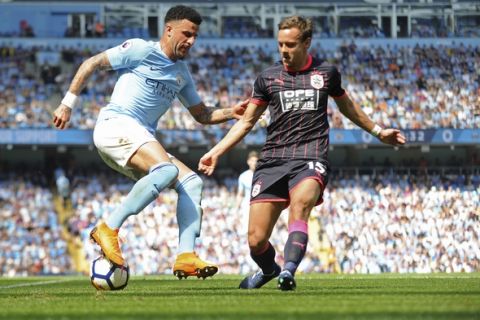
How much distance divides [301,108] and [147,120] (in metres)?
1.48

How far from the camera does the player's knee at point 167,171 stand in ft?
29.3

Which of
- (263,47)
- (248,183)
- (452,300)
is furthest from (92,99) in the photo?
(452,300)

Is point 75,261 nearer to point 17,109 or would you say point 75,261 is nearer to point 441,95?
point 17,109

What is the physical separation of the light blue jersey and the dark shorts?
1165 millimetres

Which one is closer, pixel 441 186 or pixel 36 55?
pixel 441 186

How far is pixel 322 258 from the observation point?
2862 cm

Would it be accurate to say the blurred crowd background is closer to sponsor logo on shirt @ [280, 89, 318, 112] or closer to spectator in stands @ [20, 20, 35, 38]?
spectator in stands @ [20, 20, 35, 38]

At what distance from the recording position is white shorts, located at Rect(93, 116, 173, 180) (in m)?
9.20

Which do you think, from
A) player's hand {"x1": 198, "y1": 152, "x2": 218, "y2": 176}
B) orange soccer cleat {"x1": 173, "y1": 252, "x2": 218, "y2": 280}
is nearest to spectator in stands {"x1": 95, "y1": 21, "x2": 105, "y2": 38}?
player's hand {"x1": 198, "y1": 152, "x2": 218, "y2": 176}

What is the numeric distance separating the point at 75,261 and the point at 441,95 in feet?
41.7

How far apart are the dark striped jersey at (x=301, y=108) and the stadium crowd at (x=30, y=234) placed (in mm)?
19940

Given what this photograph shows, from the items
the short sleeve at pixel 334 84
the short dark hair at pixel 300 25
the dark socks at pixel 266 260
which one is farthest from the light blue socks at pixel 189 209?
the short dark hair at pixel 300 25

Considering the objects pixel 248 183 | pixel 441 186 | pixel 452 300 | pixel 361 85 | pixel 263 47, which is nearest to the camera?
pixel 452 300

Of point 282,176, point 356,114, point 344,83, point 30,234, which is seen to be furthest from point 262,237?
point 344,83
